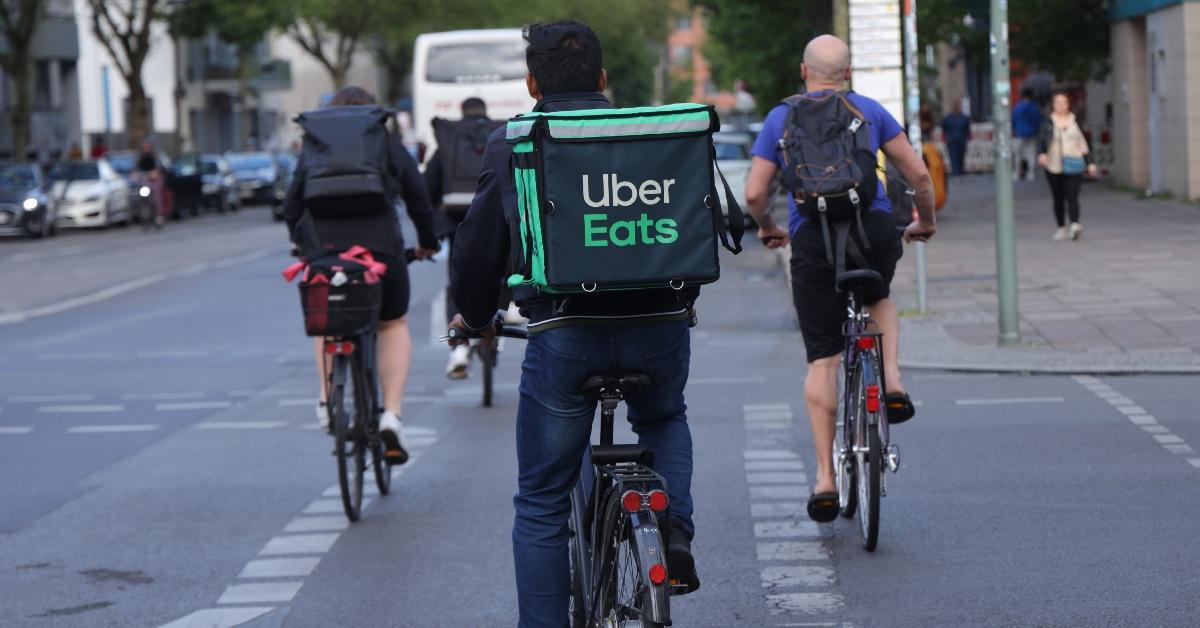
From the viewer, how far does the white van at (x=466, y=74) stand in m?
29.4

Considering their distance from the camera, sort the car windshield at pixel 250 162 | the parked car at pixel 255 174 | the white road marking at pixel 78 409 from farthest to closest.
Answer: the car windshield at pixel 250 162, the parked car at pixel 255 174, the white road marking at pixel 78 409

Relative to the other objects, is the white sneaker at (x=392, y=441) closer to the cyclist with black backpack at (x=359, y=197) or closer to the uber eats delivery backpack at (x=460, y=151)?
the cyclist with black backpack at (x=359, y=197)

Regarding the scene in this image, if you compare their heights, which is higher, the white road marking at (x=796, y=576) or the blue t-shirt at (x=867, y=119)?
the blue t-shirt at (x=867, y=119)

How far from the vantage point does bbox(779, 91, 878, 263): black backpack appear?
23.9 feet

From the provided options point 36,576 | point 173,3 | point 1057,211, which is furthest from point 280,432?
point 173,3

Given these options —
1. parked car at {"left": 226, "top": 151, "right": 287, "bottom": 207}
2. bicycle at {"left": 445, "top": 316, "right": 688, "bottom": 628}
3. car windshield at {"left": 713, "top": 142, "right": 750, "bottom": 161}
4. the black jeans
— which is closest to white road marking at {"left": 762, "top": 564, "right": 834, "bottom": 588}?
bicycle at {"left": 445, "top": 316, "right": 688, "bottom": 628}

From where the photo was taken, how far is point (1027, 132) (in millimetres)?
37031

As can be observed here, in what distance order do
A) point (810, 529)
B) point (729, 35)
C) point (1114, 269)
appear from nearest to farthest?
point (810, 529) → point (1114, 269) → point (729, 35)

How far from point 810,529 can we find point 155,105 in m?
76.3

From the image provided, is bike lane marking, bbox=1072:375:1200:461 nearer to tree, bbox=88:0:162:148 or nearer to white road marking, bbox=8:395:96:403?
white road marking, bbox=8:395:96:403

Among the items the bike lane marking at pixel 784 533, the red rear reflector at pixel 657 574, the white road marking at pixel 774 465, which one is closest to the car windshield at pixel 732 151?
the bike lane marking at pixel 784 533

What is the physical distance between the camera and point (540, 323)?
5.04m

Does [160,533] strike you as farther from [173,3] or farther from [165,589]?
[173,3]

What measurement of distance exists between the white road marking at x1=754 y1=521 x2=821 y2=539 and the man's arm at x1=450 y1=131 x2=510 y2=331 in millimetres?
2799
